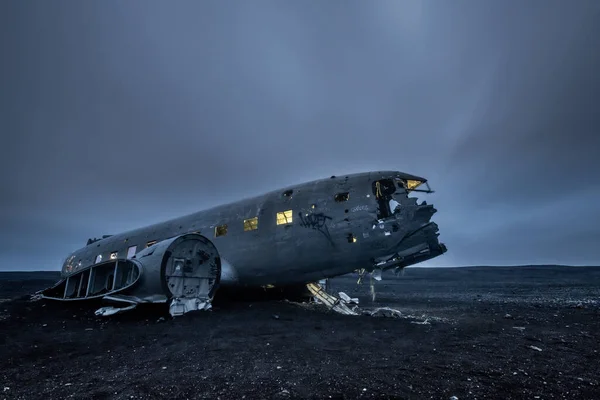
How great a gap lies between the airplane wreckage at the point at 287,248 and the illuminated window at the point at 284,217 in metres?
0.05

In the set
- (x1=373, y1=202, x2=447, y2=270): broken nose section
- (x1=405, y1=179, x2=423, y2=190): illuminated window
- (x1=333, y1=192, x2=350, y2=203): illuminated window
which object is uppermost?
(x1=405, y1=179, x2=423, y2=190): illuminated window

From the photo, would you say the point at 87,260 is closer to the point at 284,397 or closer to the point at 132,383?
the point at 132,383

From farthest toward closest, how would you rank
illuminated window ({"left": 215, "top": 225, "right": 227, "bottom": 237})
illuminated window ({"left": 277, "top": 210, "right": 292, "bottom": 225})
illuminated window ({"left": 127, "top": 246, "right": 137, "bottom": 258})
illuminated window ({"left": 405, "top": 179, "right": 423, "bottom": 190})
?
illuminated window ({"left": 127, "top": 246, "right": 137, "bottom": 258}), illuminated window ({"left": 215, "top": 225, "right": 227, "bottom": 237}), illuminated window ({"left": 277, "top": 210, "right": 292, "bottom": 225}), illuminated window ({"left": 405, "top": 179, "right": 423, "bottom": 190})

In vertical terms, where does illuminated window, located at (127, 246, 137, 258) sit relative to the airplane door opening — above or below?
below

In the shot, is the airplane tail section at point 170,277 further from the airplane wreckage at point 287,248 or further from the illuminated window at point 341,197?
the illuminated window at point 341,197

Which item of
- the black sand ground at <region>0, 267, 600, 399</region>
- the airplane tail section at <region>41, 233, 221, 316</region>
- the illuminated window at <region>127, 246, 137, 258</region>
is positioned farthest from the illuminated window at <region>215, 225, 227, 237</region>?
the illuminated window at <region>127, 246, 137, 258</region>

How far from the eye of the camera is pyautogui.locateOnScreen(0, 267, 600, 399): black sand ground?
4.97 metres

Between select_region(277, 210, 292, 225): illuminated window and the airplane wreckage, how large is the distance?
54mm

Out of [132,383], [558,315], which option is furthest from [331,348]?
[558,315]

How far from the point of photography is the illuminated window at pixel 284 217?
14.7 m

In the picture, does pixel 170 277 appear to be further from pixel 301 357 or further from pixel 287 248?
pixel 301 357

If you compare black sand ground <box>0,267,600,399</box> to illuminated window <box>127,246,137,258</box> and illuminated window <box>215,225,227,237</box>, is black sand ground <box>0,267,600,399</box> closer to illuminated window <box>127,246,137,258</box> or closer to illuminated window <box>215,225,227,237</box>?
illuminated window <box>215,225,227,237</box>

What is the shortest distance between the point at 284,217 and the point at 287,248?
1.59 meters

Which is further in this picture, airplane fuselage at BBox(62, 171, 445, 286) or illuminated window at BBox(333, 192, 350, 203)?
illuminated window at BBox(333, 192, 350, 203)
